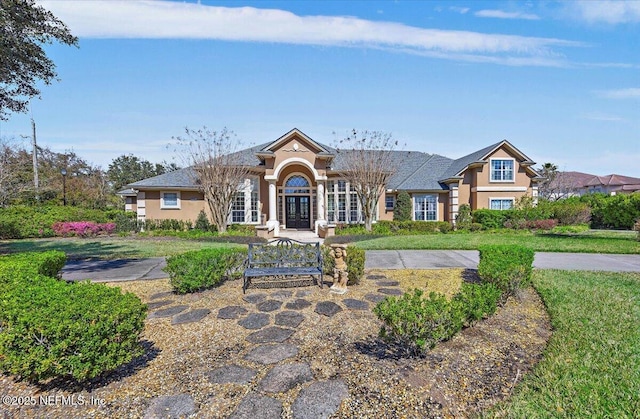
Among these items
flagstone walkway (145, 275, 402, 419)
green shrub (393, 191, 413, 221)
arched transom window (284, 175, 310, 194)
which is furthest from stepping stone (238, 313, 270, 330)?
green shrub (393, 191, 413, 221)

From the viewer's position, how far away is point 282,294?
606 cm

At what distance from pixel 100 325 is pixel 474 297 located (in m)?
4.58

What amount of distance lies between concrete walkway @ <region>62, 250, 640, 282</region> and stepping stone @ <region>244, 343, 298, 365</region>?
17.0 ft

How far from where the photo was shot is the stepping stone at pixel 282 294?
587 cm

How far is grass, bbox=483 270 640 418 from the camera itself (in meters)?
2.68

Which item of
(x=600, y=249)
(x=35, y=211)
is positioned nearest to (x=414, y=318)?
(x=600, y=249)

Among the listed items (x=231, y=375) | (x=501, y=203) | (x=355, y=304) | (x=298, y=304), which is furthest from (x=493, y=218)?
(x=231, y=375)

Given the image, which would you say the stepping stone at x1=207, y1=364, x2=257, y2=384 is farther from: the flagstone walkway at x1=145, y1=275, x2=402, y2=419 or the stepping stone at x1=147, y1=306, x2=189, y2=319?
the stepping stone at x1=147, y1=306, x2=189, y2=319

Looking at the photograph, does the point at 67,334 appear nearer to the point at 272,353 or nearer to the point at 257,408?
the point at 257,408

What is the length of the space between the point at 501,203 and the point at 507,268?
1844cm

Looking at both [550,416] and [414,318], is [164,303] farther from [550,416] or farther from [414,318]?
[550,416]

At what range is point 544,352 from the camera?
3684 mm

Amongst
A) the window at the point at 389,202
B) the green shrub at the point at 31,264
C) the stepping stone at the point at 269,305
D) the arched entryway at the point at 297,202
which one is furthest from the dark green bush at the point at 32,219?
the window at the point at 389,202

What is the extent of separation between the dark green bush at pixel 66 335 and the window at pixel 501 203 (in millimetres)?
23142
